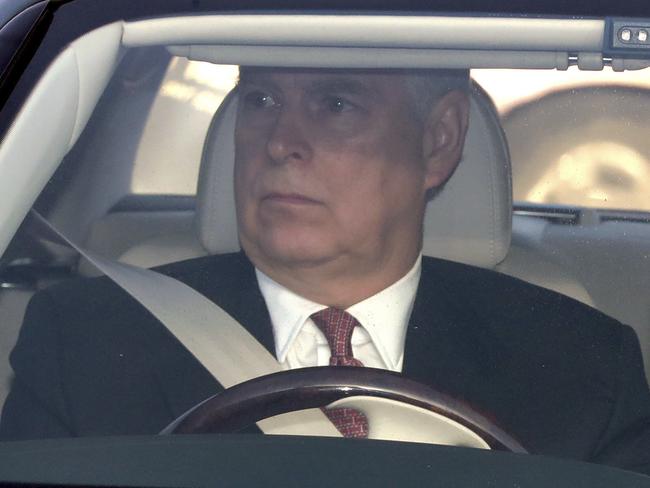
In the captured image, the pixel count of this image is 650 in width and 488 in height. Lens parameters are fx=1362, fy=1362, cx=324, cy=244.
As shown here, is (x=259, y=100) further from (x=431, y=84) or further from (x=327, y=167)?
(x=431, y=84)

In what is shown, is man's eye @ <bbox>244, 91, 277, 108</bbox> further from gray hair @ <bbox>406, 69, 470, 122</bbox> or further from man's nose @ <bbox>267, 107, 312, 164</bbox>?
gray hair @ <bbox>406, 69, 470, 122</bbox>

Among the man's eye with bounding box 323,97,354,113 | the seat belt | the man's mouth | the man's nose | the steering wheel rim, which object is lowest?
the steering wheel rim

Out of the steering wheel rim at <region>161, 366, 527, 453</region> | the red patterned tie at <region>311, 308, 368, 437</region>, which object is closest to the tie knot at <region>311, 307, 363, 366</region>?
the red patterned tie at <region>311, 308, 368, 437</region>

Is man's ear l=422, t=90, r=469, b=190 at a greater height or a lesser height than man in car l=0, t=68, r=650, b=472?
greater

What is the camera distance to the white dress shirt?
1.90m

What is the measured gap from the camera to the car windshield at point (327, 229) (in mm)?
1767

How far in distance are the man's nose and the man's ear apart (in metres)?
0.19

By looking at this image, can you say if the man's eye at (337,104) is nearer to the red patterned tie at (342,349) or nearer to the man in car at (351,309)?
the man in car at (351,309)

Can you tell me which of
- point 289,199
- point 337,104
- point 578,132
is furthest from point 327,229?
point 578,132

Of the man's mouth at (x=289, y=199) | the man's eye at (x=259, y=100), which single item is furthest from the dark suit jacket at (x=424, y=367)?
the man's eye at (x=259, y=100)

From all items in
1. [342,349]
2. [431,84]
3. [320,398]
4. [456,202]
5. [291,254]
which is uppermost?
[431,84]

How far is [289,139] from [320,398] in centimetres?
37

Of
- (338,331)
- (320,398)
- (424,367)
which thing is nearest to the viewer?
(320,398)

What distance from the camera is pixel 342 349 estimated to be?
1876mm
